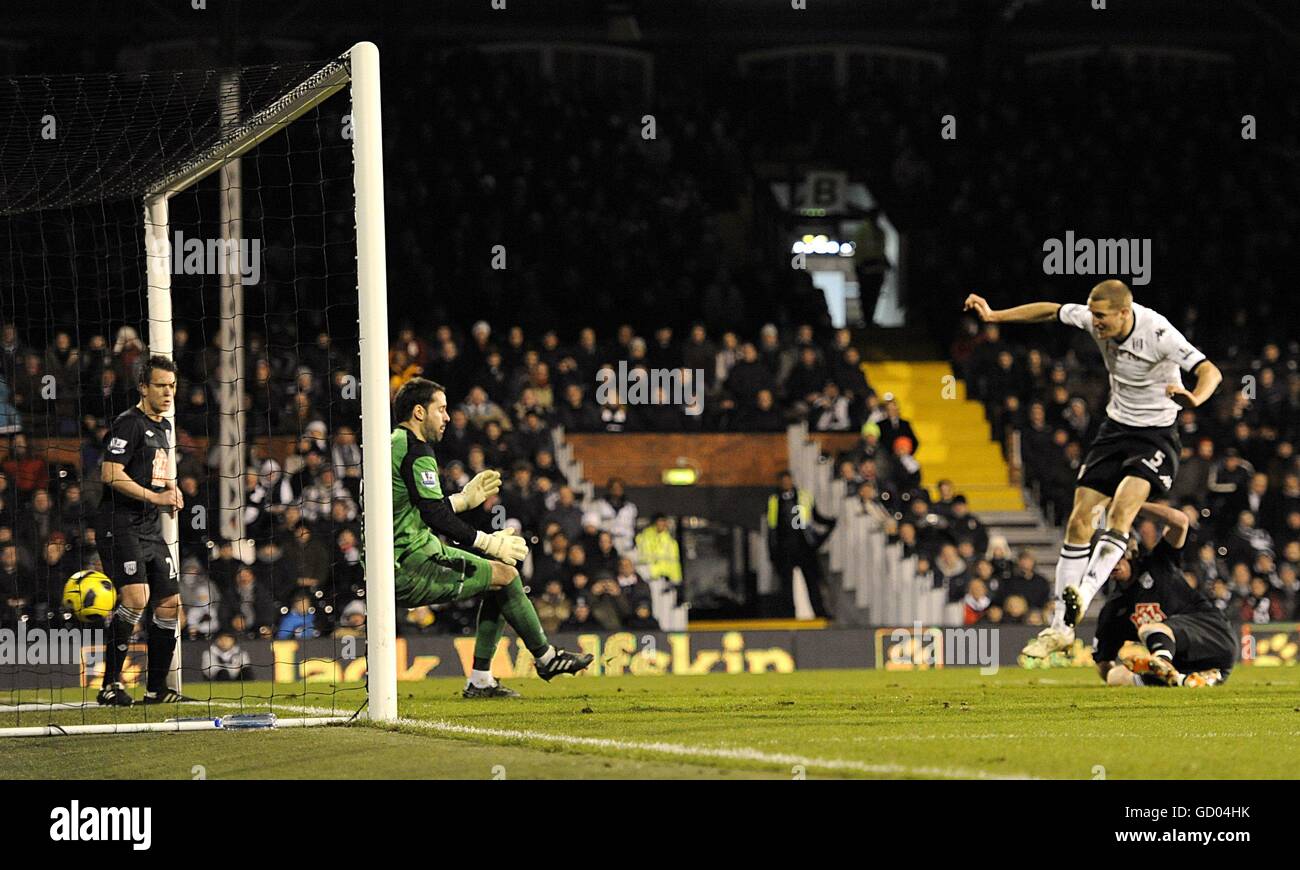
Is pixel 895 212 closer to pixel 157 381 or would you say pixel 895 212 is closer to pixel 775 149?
pixel 775 149

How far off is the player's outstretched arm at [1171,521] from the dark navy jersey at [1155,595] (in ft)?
0.17

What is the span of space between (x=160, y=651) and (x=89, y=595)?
0.70 metres

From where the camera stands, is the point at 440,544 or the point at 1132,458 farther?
the point at 1132,458

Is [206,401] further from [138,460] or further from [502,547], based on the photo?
[502,547]

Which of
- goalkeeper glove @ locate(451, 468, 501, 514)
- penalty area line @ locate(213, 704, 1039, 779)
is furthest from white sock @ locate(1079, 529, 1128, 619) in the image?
penalty area line @ locate(213, 704, 1039, 779)

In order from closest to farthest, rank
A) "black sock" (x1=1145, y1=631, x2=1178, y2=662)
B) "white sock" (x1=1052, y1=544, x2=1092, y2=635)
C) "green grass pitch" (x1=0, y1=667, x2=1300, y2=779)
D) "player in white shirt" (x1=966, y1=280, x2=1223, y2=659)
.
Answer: "green grass pitch" (x1=0, y1=667, x2=1300, y2=779) → "player in white shirt" (x1=966, y1=280, x2=1223, y2=659) → "white sock" (x1=1052, y1=544, x2=1092, y2=635) → "black sock" (x1=1145, y1=631, x2=1178, y2=662)

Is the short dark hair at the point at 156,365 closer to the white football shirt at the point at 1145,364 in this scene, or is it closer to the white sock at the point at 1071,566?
the white football shirt at the point at 1145,364

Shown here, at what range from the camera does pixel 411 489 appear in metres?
10.0

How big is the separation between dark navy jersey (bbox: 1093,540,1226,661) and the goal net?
4813 mm

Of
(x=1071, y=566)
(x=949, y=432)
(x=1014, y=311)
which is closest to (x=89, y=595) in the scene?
(x=1014, y=311)

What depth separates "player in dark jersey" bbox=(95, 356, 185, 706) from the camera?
34.3 ft

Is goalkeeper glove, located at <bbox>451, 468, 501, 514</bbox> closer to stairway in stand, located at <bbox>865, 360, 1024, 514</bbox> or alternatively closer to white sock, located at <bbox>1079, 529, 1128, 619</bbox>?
white sock, located at <bbox>1079, 529, 1128, 619</bbox>
